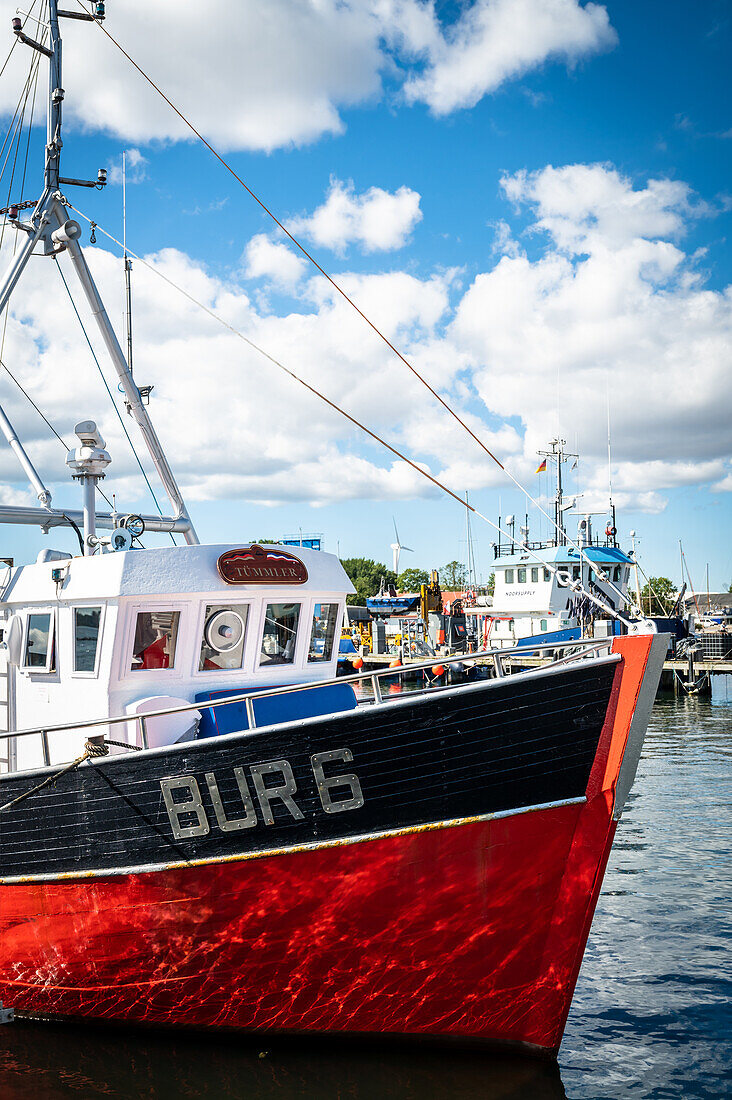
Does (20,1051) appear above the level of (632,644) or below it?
below

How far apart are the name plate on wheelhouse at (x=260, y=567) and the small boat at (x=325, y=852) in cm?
56

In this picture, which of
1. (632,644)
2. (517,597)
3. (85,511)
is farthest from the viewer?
(517,597)

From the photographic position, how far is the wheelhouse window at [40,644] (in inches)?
364

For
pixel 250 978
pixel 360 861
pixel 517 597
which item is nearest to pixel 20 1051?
pixel 250 978

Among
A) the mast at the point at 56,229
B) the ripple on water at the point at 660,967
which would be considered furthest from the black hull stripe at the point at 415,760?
the mast at the point at 56,229

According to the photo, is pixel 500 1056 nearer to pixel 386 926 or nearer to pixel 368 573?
pixel 386 926

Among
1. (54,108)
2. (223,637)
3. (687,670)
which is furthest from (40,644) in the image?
(687,670)

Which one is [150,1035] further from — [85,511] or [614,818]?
[85,511]

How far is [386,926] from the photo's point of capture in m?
7.26

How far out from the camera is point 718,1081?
725 centimetres

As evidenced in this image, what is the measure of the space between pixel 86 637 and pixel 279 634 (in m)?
2.06

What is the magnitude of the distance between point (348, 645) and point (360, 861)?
41086mm

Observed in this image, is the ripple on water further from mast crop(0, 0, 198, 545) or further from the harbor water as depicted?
mast crop(0, 0, 198, 545)

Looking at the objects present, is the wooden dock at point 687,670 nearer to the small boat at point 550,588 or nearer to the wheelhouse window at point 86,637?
the small boat at point 550,588
